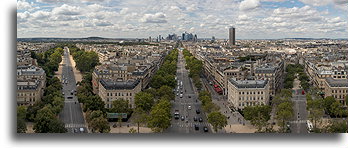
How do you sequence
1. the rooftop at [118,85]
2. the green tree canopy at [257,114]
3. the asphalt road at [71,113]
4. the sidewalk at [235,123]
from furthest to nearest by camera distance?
the rooftop at [118,85] < the green tree canopy at [257,114] < the sidewalk at [235,123] < the asphalt road at [71,113]

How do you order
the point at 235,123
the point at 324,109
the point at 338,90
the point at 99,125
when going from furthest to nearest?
the point at 338,90
the point at 324,109
the point at 235,123
the point at 99,125

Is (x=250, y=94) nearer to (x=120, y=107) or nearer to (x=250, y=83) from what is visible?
(x=250, y=83)

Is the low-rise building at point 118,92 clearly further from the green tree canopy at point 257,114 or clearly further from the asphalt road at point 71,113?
the green tree canopy at point 257,114

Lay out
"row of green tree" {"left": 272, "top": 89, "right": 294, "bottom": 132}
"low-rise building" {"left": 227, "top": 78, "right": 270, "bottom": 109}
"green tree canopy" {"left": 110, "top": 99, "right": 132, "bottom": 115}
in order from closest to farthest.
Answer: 1. "row of green tree" {"left": 272, "top": 89, "right": 294, "bottom": 132}
2. "green tree canopy" {"left": 110, "top": 99, "right": 132, "bottom": 115}
3. "low-rise building" {"left": 227, "top": 78, "right": 270, "bottom": 109}

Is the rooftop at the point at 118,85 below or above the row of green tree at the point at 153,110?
above

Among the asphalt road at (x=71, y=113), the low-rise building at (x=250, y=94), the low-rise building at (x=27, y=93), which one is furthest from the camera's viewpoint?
the low-rise building at (x=250, y=94)


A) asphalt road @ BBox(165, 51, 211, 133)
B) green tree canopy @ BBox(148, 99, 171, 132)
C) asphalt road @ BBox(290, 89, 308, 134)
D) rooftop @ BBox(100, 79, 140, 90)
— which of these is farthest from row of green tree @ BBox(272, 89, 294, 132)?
rooftop @ BBox(100, 79, 140, 90)

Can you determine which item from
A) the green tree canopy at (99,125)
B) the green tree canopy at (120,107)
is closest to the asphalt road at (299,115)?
the green tree canopy at (120,107)

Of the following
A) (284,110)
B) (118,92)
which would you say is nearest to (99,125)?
(118,92)

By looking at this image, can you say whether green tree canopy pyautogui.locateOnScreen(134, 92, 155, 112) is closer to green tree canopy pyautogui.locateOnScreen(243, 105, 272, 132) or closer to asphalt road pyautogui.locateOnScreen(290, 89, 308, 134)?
green tree canopy pyautogui.locateOnScreen(243, 105, 272, 132)
